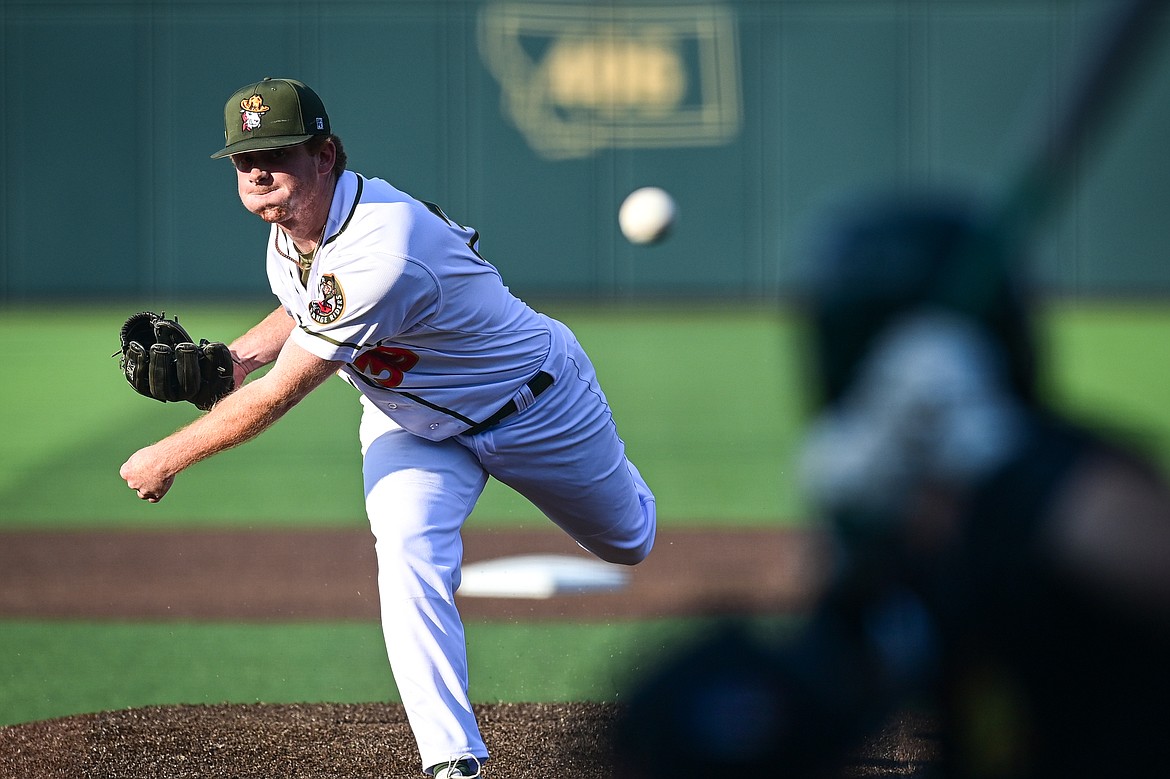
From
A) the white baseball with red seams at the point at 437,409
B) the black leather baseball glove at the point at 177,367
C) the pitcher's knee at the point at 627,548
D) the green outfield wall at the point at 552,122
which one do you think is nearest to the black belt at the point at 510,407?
the white baseball with red seams at the point at 437,409

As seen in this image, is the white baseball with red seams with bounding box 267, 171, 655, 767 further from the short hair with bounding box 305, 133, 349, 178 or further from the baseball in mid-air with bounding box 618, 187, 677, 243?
the baseball in mid-air with bounding box 618, 187, 677, 243

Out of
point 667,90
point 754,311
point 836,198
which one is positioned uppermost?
point 667,90

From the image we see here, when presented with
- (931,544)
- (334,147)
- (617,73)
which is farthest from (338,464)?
(617,73)

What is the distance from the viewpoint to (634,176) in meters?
17.0

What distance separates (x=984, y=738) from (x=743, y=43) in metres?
16.8

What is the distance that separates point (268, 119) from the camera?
3443mm

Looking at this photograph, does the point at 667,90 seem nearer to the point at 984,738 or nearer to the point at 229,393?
the point at 229,393

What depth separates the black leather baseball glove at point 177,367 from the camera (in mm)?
3646

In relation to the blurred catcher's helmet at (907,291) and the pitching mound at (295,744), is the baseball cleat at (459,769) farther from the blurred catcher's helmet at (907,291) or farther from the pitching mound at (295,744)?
the blurred catcher's helmet at (907,291)

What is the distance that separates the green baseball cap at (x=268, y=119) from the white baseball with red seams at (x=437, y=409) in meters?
0.20

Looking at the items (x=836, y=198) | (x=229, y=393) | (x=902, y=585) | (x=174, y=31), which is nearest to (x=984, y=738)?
(x=902, y=585)

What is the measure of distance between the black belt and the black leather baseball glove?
691mm

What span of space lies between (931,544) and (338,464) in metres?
8.85

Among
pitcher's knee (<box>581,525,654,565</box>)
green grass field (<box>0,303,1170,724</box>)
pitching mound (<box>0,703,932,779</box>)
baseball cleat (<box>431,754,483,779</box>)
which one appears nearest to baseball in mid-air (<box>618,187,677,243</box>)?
green grass field (<box>0,303,1170,724</box>)
